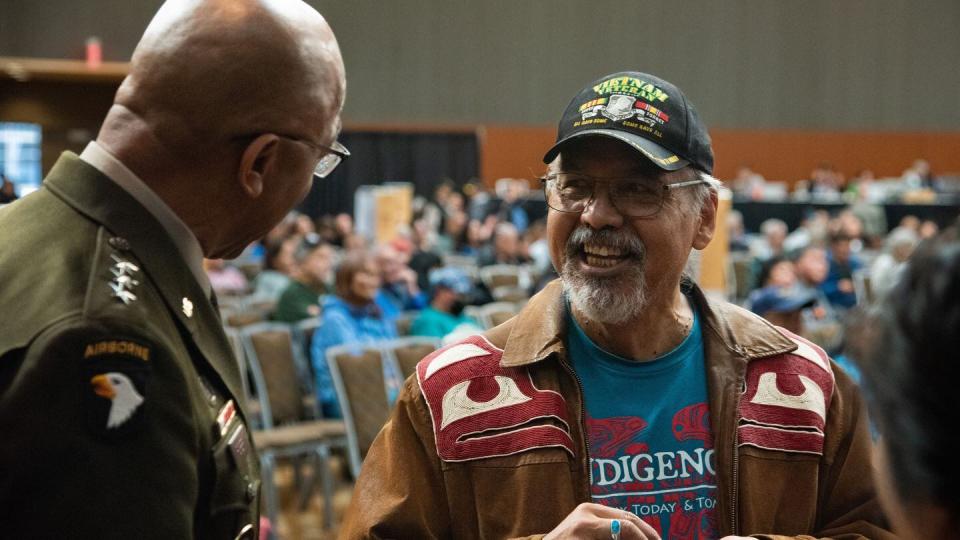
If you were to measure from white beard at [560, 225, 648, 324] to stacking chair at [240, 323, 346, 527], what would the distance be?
381 cm

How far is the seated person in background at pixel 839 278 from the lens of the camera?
888 cm

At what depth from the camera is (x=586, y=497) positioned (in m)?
1.63

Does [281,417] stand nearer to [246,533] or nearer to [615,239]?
[615,239]

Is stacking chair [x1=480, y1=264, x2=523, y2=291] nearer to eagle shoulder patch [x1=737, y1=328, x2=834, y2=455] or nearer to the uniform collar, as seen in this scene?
eagle shoulder patch [x1=737, y1=328, x2=834, y2=455]

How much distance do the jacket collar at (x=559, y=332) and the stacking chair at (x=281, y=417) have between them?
3739 millimetres

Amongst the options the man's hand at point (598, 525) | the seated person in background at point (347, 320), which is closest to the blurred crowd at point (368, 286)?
the seated person in background at point (347, 320)

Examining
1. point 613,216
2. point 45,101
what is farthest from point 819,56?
point 613,216

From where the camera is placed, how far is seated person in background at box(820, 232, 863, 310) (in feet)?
29.1

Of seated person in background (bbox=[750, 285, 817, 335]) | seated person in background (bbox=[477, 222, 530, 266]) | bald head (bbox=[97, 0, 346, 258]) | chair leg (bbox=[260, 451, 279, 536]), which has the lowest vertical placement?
seated person in background (bbox=[477, 222, 530, 266])

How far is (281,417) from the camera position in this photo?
18.8 feet

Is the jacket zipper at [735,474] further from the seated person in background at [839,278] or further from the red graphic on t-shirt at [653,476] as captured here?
the seated person in background at [839,278]

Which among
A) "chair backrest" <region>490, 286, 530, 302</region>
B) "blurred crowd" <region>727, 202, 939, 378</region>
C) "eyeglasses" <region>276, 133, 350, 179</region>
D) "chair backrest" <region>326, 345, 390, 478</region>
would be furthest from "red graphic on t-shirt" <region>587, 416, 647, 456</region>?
"chair backrest" <region>490, 286, 530, 302</region>

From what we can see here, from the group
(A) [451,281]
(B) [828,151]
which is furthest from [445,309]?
(B) [828,151]

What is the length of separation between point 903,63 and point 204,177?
23399mm
